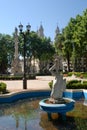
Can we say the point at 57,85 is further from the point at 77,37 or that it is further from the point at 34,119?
the point at 77,37

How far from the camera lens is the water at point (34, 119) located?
12.8m

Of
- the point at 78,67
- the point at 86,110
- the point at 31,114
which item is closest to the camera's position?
the point at 31,114

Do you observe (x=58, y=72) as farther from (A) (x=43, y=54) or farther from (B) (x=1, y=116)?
(A) (x=43, y=54)

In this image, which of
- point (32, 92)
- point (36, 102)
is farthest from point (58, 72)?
point (32, 92)

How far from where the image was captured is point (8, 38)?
75.9 meters

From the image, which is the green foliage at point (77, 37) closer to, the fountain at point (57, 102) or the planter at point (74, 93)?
the planter at point (74, 93)

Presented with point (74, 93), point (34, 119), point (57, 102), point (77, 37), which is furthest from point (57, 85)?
point (77, 37)

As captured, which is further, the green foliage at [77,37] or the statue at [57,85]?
the green foliage at [77,37]

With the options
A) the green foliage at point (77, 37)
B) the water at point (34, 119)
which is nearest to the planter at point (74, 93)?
the water at point (34, 119)

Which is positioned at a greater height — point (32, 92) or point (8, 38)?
point (8, 38)

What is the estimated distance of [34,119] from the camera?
567 inches

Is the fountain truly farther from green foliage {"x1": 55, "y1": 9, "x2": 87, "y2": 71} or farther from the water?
green foliage {"x1": 55, "y1": 9, "x2": 87, "y2": 71}

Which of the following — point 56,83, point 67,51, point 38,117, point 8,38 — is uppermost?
point 8,38

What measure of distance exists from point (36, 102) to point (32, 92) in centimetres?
288
